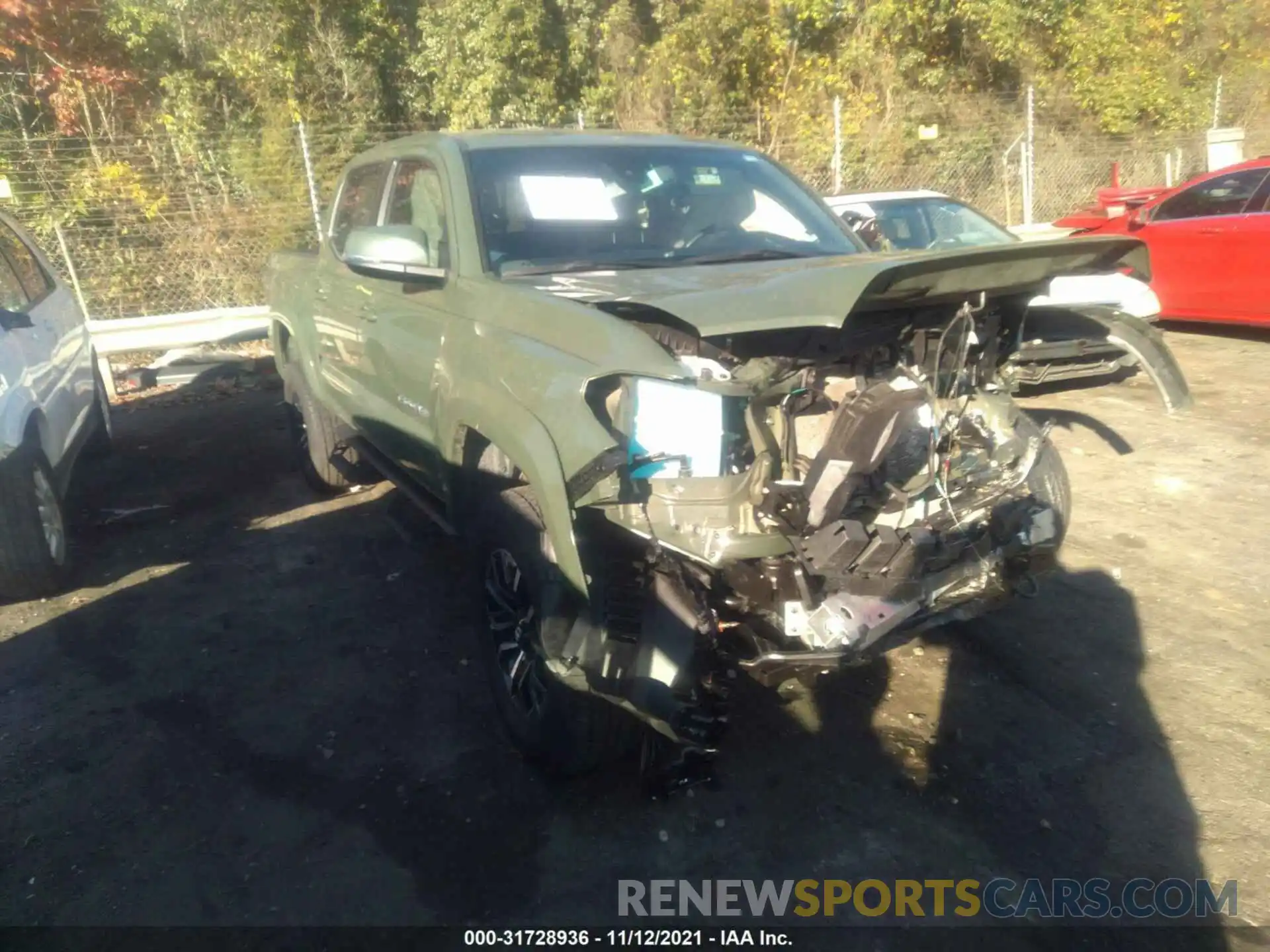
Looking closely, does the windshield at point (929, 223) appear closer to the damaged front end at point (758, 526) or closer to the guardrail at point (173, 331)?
the damaged front end at point (758, 526)

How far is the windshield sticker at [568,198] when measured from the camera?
3.84 meters

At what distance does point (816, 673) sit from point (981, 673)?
4.44ft

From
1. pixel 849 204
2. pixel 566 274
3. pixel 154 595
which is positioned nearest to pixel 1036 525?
pixel 566 274

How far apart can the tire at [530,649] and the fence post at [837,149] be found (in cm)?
1141

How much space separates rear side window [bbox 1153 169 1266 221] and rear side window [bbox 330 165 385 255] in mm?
7778

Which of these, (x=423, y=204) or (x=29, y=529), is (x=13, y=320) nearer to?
(x=29, y=529)

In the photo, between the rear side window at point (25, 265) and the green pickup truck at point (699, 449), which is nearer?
the green pickup truck at point (699, 449)

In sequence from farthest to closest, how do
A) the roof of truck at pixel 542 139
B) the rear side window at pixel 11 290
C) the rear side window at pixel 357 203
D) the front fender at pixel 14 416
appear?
the rear side window at pixel 11 290 → the rear side window at pixel 357 203 → the front fender at pixel 14 416 → the roof of truck at pixel 542 139

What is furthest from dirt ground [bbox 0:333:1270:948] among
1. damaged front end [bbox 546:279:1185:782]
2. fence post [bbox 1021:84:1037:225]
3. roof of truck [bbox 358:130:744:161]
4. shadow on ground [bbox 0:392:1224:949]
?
fence post [bbox 1021:84:1037:225]

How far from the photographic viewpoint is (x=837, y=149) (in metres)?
13.7

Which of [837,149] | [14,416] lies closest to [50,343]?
[14,416]

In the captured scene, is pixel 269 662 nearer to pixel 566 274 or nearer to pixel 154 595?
pixel 154 595

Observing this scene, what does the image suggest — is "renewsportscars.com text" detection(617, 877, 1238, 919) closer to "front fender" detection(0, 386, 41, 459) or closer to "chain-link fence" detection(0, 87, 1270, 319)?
"front fender" detection(0, 386, 41, 459)

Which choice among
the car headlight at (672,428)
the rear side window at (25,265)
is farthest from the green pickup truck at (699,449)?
the rear side window at (25,265)
